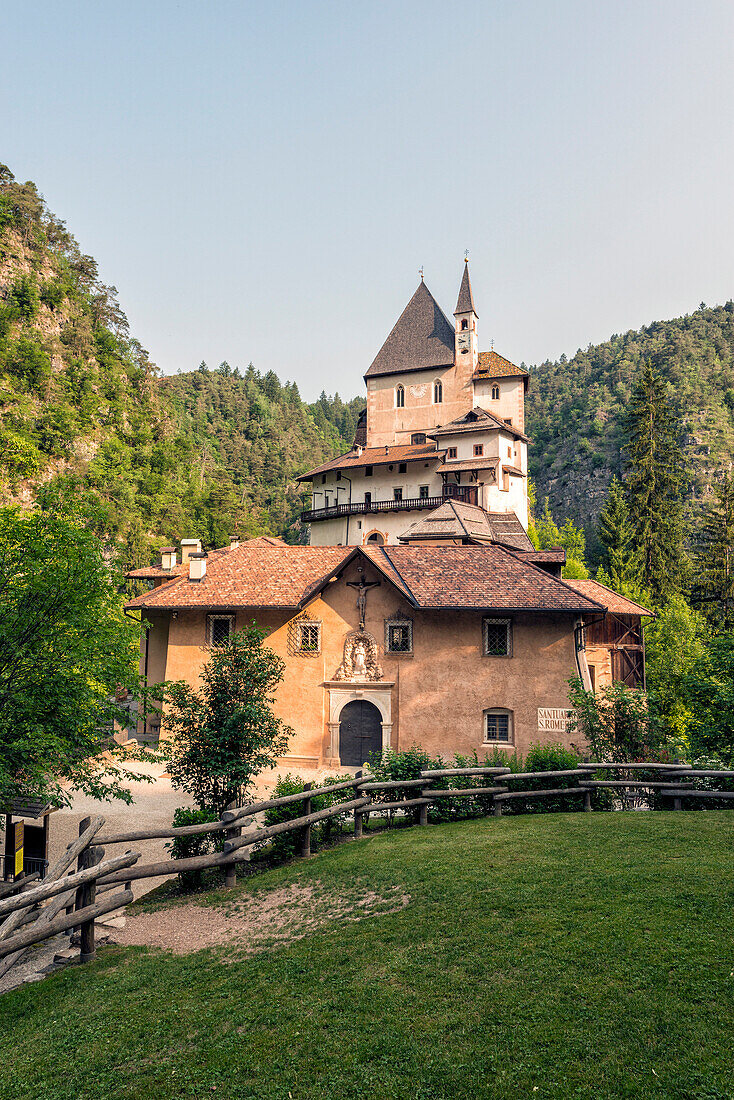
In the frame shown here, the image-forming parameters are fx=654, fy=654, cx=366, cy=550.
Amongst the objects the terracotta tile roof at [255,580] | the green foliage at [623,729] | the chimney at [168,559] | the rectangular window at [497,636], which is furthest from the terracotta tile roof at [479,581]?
the chimney at [168,559]

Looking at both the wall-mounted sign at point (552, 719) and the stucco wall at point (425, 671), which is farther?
the stucco wall at point (425, 671)

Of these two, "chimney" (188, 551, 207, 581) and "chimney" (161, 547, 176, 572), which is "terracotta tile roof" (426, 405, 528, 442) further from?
"chimney" (188, 551, 207, 581)

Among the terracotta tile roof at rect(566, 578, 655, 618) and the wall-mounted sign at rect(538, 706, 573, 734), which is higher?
the terracotta tile roof at rect(566, 578, 655, 618)

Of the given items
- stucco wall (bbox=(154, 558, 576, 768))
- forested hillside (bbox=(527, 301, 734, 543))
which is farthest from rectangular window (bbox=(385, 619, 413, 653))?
forested hillside (bbox=(527, 301, 734, 543))

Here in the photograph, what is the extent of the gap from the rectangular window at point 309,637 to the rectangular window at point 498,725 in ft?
24.4

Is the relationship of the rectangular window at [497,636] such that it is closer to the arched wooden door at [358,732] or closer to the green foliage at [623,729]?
the arched wooden door at [358,732]

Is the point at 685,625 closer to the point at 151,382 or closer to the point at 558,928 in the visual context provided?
the point at 558,928

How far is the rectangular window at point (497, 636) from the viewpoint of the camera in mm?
24656

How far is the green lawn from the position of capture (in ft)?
17.7

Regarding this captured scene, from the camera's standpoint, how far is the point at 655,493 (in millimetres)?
59219

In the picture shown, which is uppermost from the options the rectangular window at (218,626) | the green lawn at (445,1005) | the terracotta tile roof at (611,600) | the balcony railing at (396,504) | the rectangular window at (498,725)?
the balcony railing at (396,504)

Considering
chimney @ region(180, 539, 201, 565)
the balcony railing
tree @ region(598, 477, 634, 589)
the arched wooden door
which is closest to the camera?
the arched wooden door

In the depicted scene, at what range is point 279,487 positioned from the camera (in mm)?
116750

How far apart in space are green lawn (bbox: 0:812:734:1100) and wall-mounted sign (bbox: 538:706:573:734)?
13.7 metres
